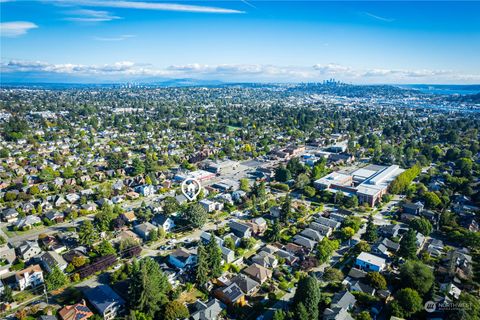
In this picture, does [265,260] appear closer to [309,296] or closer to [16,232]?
[309,296]

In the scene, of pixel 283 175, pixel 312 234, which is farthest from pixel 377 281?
pixel 283 175

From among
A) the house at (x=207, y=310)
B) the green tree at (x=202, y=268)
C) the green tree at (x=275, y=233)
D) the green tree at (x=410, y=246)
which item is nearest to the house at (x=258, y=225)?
the green tree at (x=275, y=233)

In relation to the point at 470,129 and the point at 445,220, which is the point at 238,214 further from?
the point at 470,129

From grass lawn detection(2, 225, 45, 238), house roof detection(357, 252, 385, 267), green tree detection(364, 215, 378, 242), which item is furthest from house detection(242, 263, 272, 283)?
grass lawn detection(2, 225, 45, 238)

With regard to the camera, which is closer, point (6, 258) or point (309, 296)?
point (309, 296)

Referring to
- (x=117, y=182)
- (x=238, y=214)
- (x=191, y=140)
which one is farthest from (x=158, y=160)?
(x=238, y=214)
